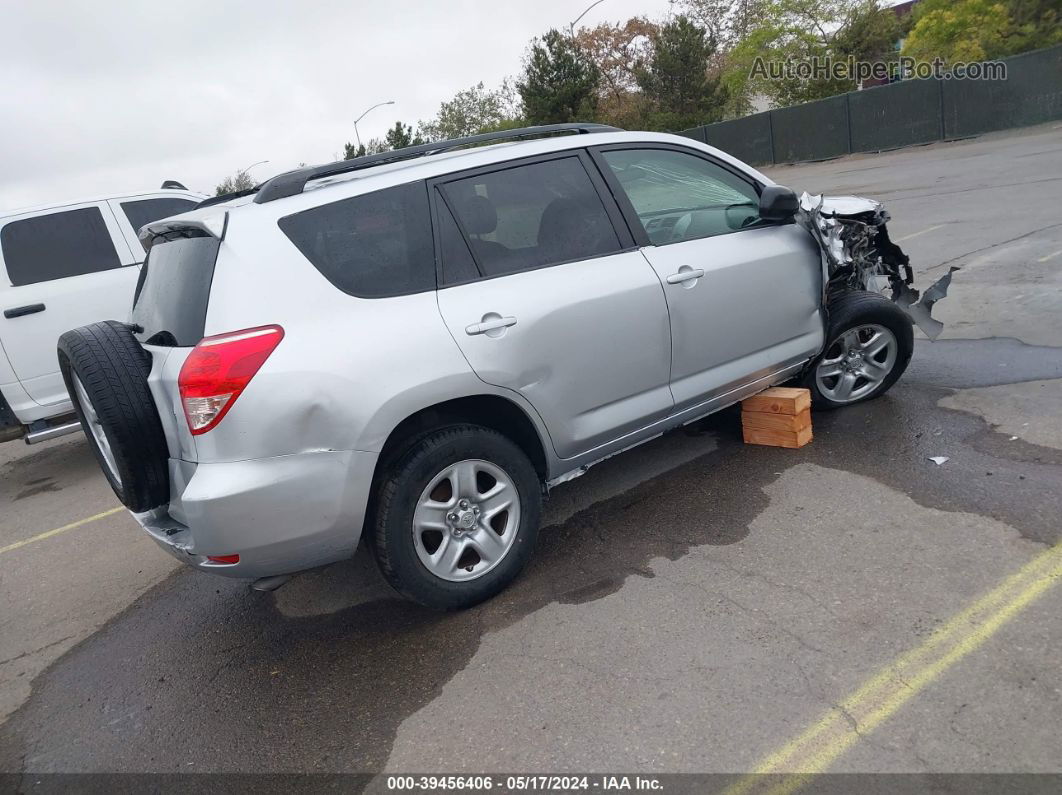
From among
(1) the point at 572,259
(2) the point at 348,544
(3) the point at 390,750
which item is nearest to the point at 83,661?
(2) the point at 348,544

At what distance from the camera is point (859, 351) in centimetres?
509

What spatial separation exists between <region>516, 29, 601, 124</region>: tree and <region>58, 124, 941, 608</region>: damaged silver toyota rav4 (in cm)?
3512

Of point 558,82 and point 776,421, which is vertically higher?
point 558,82

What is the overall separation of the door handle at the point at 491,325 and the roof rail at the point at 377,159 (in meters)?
0.87

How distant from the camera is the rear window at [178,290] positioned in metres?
3.15

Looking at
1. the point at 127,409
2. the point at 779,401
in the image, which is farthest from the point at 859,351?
the point at 127,409

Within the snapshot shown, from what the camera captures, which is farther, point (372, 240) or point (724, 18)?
Result: point (724, 18)

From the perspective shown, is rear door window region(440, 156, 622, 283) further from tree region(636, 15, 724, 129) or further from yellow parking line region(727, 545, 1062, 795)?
tree region(636, 15, 724, 129)

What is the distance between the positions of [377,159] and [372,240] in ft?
2.35

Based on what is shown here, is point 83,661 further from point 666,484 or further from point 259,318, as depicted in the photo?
point 666,484

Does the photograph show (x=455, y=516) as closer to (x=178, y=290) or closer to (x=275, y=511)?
(x=275, y=511)

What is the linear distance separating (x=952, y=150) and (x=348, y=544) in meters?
26.1

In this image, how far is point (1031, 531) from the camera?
350cm

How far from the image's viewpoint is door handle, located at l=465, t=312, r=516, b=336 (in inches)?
134
